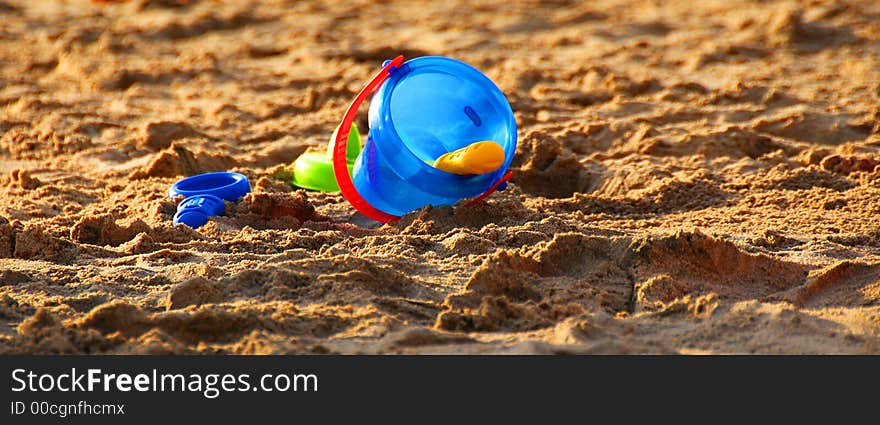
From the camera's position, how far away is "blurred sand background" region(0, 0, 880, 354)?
9.40 feet

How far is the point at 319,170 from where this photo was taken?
4.74 meters

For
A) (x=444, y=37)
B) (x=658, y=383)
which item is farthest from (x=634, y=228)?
(x=444, y=37)

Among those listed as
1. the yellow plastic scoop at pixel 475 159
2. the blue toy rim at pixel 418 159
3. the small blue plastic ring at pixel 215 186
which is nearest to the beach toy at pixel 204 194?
the small blue plastic ring at pixel 215 186

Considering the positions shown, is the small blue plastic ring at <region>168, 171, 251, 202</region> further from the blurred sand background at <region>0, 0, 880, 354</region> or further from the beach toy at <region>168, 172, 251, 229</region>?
the blurred sand background at <region>0, 0, 880, 354</region>

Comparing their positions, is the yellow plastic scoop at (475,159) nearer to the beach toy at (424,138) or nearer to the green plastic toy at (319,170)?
the beach toy at (424,138)

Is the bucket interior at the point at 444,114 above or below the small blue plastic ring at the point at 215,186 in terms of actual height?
above

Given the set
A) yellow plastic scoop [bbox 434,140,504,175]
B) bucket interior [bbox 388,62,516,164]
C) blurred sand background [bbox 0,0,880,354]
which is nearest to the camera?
blurred sand background [bbox 0,0,880,354]

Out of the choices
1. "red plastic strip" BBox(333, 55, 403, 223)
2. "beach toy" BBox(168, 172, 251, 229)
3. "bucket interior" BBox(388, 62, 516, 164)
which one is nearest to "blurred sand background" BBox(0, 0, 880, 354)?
"beach toy" BBox(168, 172, 251, 229)

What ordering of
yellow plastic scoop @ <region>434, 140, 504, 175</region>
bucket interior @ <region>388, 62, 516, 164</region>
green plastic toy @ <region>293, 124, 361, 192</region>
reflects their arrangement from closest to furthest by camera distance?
yellow plastic scoop @ <region>434, 140, 504, 175</region> < bucket interior @ <region>388, 62, 516, 164</region> < green plastic toy @ <region>293, 124, 361, 192</region>

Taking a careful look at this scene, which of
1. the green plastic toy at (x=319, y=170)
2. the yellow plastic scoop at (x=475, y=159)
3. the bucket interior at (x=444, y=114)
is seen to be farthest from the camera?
the green plastic toy at (x=319, y=170)

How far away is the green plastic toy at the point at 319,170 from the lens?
4711mm

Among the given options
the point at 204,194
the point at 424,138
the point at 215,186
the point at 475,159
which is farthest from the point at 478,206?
the point at 215,186

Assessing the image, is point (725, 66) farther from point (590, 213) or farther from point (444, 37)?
point (590, 213)

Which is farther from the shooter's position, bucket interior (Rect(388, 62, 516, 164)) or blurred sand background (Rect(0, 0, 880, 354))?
bucket interior (Rect(388, 62, 516, 164))
